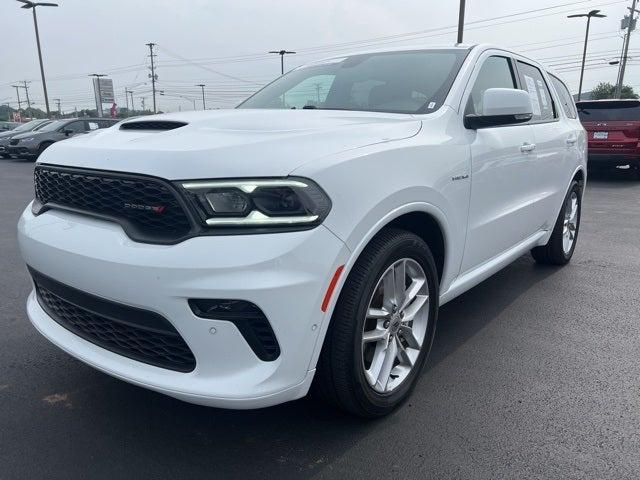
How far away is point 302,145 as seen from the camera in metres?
2.06

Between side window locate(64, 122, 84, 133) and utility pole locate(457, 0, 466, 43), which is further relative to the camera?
side window locate(64, 122, 84, 133)

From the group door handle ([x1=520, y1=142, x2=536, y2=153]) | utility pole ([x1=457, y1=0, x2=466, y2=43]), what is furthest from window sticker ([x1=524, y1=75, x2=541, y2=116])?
utility pole ([x1=457, y1=0, x2=466, y2=43])

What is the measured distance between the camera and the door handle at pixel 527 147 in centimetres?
346

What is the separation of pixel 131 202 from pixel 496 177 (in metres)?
2.09

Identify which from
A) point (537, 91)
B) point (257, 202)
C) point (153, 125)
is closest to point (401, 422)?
point (257, 202)

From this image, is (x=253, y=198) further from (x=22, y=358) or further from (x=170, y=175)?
(x=22, y=358)

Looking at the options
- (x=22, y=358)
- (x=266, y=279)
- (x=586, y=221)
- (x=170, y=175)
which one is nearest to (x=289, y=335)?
(x=266, y=279)

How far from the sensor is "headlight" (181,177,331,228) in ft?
6.17

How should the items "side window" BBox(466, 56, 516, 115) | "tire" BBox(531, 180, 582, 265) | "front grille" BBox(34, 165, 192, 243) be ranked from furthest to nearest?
1. "tire" BBox(531, 180, 582, 265)
2. "side window" BBox(466, 56, 516, 115)
3. "front grille" BBox(34, 165, 192, 243)

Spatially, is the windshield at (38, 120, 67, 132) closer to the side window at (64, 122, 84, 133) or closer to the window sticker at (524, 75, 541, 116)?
the side window at (64, 122, 84, 133)

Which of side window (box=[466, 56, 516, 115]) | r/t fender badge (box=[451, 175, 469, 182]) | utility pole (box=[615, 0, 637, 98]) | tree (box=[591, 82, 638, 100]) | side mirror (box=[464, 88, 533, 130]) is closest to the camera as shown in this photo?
r/t fender badge (box=[451, 175, 469, 182])

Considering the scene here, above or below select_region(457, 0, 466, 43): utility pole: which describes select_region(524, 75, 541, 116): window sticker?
below

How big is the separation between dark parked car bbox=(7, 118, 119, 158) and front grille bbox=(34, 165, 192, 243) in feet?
53.7

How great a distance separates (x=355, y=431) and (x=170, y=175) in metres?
1.37
